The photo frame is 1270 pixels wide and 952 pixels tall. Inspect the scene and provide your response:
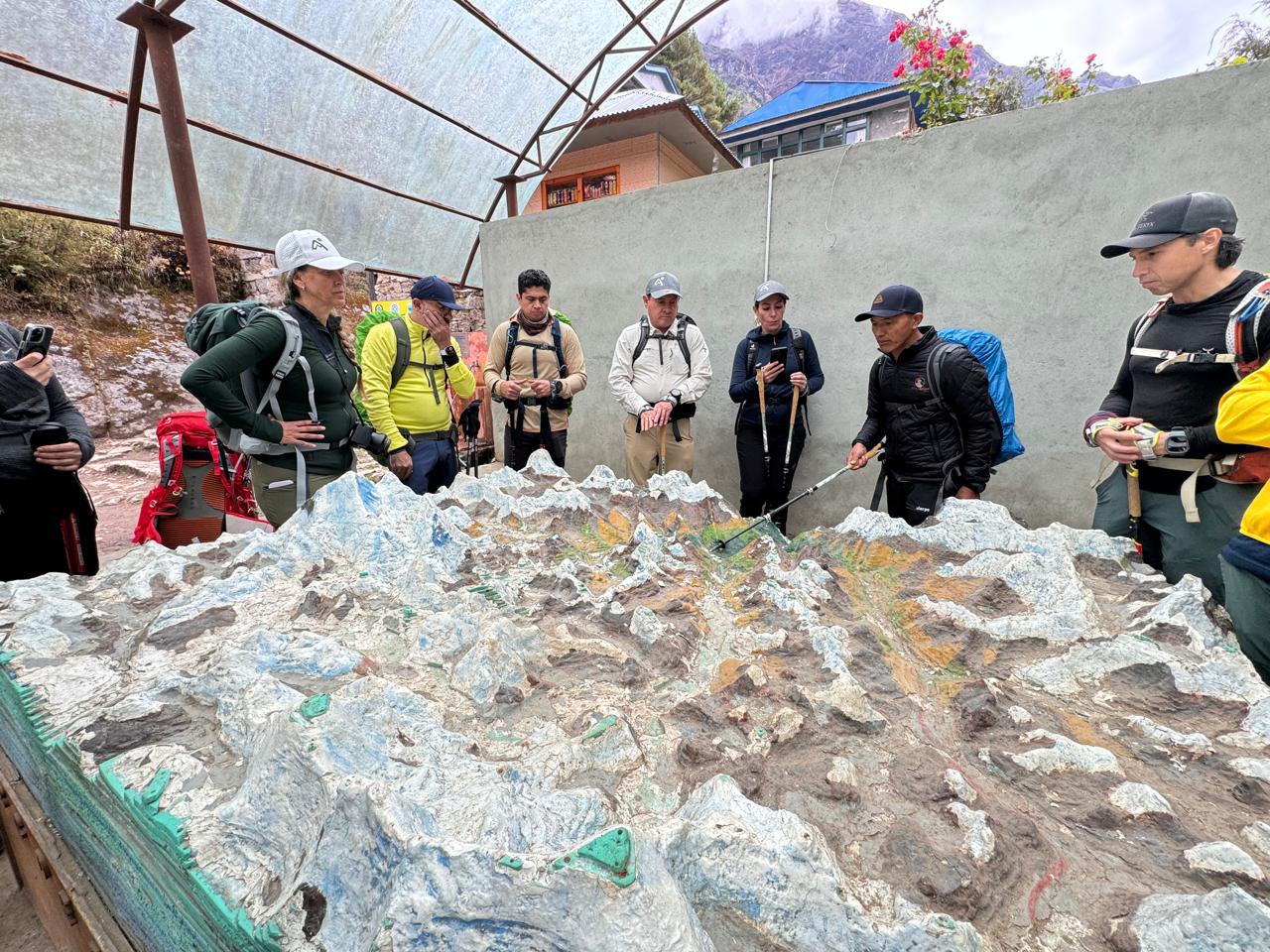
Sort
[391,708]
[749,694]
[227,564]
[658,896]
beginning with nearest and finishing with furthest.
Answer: [658,896], [391,708], [749,694], [227,564]

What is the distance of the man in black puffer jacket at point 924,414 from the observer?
291cm

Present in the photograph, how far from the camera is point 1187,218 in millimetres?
1966

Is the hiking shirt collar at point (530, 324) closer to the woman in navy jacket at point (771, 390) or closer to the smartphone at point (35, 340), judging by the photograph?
the woman in navy jacket at point (771, 390)

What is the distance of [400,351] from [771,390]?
2551 mm

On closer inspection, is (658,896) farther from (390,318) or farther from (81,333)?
(81,333)

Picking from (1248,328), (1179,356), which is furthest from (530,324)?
(1248,328)

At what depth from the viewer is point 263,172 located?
253 inches

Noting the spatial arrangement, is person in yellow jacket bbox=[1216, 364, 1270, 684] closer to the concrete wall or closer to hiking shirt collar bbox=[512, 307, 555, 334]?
the concrete wall

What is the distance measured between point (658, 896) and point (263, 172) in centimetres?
788

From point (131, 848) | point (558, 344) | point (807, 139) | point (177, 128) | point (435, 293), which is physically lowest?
point (131, 848)

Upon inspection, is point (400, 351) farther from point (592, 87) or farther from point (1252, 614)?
point (592, 87)

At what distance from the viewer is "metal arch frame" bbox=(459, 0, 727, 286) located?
6.03 meters

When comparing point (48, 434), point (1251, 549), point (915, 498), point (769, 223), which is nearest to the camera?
point (1251, 549)

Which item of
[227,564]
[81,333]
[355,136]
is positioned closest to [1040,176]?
[227,564]
